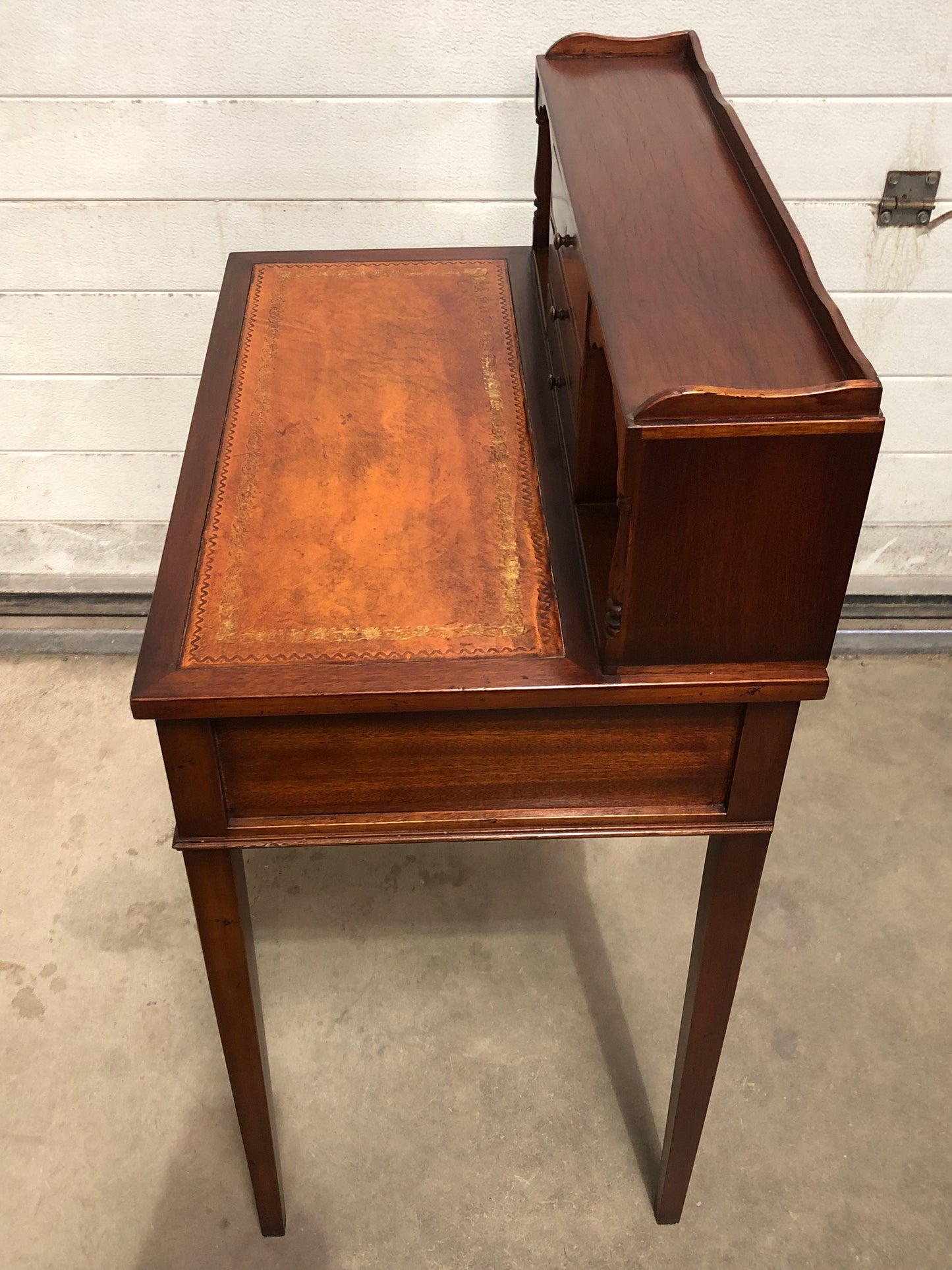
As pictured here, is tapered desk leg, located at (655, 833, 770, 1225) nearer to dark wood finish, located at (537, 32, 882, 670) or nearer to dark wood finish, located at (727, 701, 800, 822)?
dark wood finish, located at (727, 701, 800, 822)

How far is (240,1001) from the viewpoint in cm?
161

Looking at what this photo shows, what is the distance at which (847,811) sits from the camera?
2.55m

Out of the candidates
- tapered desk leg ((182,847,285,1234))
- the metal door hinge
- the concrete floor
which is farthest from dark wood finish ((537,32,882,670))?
the concrete floor

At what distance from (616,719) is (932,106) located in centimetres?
170

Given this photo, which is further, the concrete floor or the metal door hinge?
the metal door hinge

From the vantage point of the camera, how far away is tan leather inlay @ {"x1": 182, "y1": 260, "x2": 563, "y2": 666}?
52.7 inches

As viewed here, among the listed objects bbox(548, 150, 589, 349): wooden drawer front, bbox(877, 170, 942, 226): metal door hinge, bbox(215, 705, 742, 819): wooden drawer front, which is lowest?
bbox(215, 705, 742, 819): wooden drawer front

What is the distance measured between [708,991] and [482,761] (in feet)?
1.74

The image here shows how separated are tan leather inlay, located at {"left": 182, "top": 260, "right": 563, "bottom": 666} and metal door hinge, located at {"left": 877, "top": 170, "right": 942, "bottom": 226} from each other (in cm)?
97

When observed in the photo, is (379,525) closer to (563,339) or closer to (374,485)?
(374,485)

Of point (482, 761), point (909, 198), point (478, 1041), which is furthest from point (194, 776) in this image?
point (909, 198)

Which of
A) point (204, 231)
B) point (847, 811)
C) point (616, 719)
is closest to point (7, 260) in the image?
point (204, 231)

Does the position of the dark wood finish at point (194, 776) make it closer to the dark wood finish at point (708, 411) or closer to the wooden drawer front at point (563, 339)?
the dark wood finish at point (708, 411)

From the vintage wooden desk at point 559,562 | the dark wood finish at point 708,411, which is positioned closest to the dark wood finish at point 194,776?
the vintage wooden desk at point 559,562
